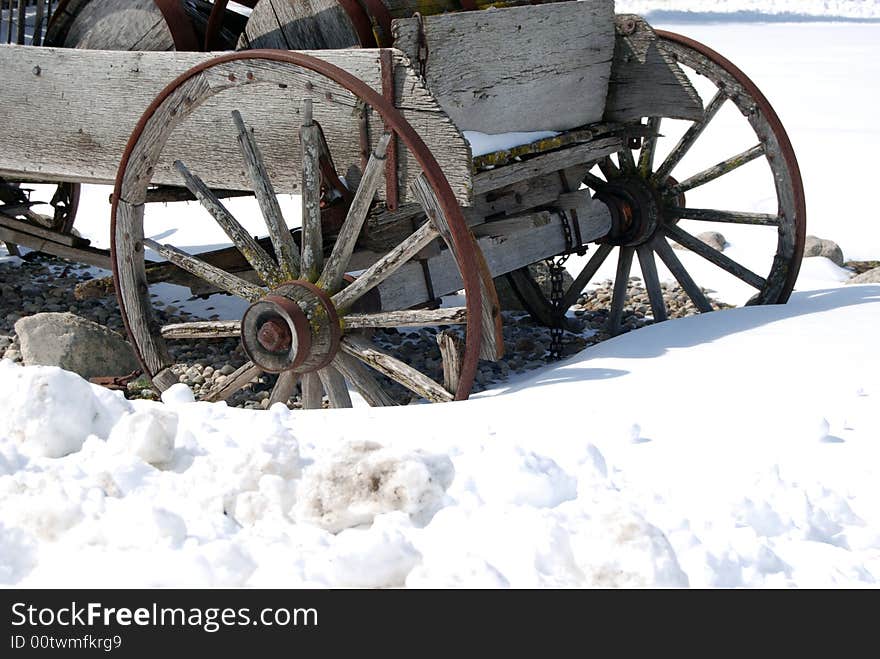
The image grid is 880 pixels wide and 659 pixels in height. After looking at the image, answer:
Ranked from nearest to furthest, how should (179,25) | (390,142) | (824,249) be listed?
1. (390,142)
2. (179,25)
3. (824,249)

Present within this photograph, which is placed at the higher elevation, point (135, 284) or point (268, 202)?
point (268, 202)

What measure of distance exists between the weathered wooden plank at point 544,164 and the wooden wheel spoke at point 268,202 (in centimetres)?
78

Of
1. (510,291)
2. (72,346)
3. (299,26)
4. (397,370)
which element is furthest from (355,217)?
(510,291)

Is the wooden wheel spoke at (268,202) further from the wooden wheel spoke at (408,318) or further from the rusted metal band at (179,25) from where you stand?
the rusted metal band at (179,25)

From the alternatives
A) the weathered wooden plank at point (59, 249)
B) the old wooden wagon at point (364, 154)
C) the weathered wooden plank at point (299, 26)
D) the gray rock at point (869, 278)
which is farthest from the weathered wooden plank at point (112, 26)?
the gray rock at point (869, 278)

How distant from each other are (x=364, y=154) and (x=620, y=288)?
233cm

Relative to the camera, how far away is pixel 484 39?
4402 mm

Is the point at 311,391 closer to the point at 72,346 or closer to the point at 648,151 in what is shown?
the point at 72,346

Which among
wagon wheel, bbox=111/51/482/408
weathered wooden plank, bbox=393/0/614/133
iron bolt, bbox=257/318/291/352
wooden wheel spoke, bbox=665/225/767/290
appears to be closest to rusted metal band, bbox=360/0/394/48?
weathered wooden plank, bbox=393/0/614/133

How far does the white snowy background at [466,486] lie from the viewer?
2.26m

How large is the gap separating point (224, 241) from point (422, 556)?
A: 664 centimetres

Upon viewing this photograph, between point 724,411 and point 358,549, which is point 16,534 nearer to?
point 358,549

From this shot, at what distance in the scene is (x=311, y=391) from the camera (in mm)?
4203
